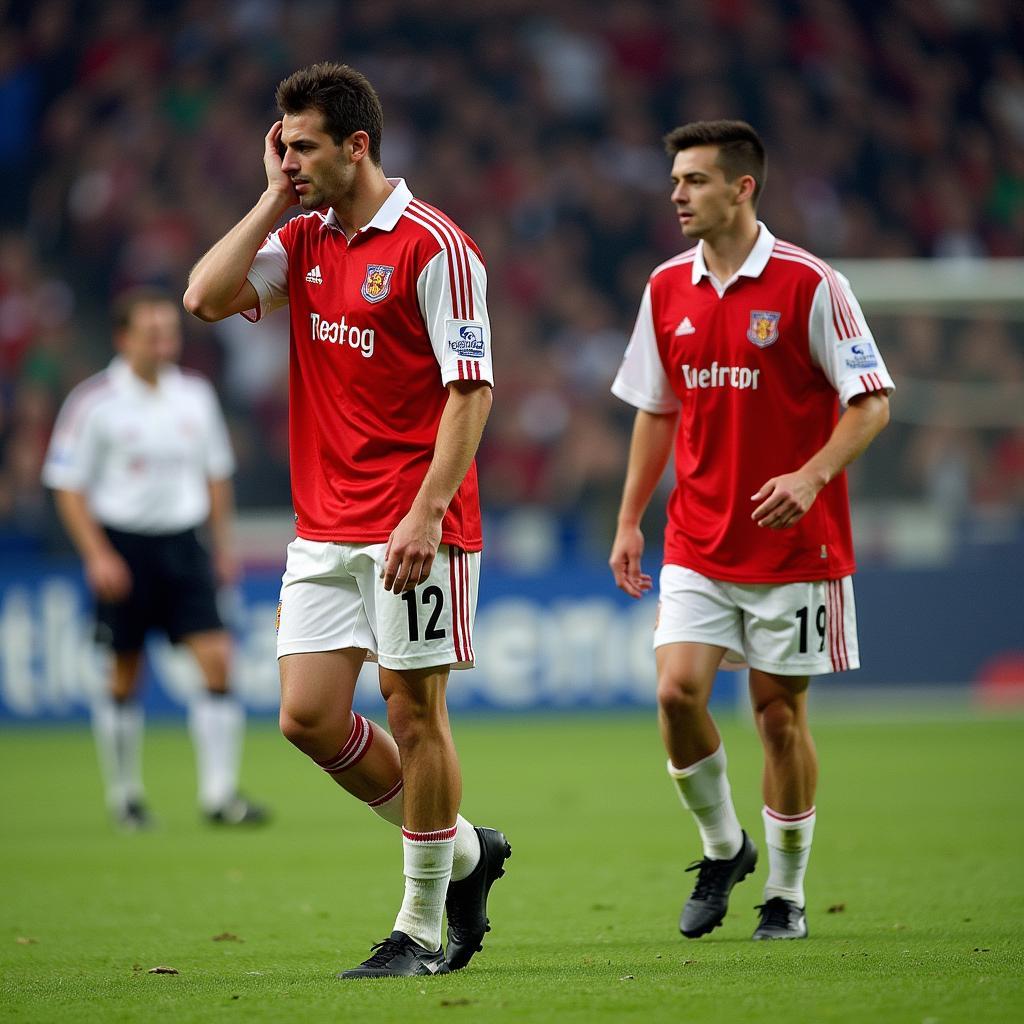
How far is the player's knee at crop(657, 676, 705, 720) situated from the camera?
5.32m

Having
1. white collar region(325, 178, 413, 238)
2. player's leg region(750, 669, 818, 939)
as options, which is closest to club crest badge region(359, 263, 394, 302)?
white collar region(325, 178, 413, 238)

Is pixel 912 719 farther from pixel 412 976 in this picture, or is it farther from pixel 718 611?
pixel 412 976

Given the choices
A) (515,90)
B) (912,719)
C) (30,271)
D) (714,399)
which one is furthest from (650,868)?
(515,90)

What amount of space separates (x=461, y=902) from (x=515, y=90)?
50.8 feet

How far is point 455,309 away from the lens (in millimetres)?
4539

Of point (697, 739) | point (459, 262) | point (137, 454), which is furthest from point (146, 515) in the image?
point (459, 262)

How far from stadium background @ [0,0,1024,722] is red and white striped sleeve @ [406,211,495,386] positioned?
907 centimetres

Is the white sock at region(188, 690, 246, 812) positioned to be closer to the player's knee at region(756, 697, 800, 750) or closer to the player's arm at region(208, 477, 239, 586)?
the player's arm at region(208, 477, 239, 586)

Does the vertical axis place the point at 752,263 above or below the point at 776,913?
above

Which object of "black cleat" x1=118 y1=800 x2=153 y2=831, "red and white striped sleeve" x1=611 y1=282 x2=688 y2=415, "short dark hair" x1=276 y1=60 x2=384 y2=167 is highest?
"short dark hair" x1=276 y1=60 x2=384 y2=167

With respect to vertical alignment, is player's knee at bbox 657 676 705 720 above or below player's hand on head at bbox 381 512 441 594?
below

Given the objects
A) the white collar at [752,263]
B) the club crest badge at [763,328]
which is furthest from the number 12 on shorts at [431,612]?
the white collar at [752,263]

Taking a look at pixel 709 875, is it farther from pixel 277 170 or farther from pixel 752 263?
pixel 277 170

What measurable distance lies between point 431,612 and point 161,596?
4939mm
